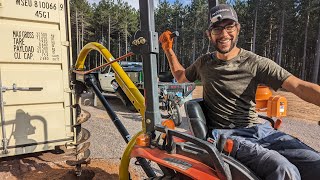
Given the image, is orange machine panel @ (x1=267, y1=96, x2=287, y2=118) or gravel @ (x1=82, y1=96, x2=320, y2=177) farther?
gravel @ (x1=82, y1=96, x2=320, y2=177)

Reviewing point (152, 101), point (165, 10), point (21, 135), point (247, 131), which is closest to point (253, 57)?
point (247, 131)

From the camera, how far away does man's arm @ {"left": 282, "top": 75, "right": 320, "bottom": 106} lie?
199cm

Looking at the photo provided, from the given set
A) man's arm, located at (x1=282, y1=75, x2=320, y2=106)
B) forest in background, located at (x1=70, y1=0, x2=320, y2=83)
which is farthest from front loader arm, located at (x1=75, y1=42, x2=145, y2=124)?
forest in background, located at (x1=70, y1=0, x2=320, y2=83)

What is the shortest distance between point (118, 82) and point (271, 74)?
1.57m

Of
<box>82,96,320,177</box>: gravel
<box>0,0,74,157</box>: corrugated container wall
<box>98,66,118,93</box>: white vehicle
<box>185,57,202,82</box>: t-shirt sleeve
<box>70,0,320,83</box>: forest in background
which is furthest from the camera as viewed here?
<box>70,0,320,83</box>: forest in background

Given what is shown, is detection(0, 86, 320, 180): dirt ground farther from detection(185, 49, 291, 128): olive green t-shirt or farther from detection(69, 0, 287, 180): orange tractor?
detection(185, 49, 291, 128): olive green t-shirt

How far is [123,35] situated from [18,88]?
46219 millimetres

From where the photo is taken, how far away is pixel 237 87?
2.40m

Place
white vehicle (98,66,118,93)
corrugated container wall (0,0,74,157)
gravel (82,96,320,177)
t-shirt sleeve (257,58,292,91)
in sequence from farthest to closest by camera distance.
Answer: white vehicle (98,66,118,93) → gravel (82,96,320,177) → corrugated container wall (0,0,74,157) → t-shirt sleeve (257,58,292,91)

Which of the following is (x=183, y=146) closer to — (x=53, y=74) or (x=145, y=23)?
(x=145, y=23)

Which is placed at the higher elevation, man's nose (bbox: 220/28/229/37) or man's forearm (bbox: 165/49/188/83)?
man's nose (bbox: 220/28/229/37)

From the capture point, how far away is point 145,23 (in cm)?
233

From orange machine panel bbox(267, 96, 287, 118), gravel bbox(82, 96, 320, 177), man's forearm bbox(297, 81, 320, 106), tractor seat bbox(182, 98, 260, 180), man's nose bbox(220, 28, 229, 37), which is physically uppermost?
man's nose bbox(220, 28, 229, 37)

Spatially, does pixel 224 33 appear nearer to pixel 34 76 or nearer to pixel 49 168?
pixel 34 76
